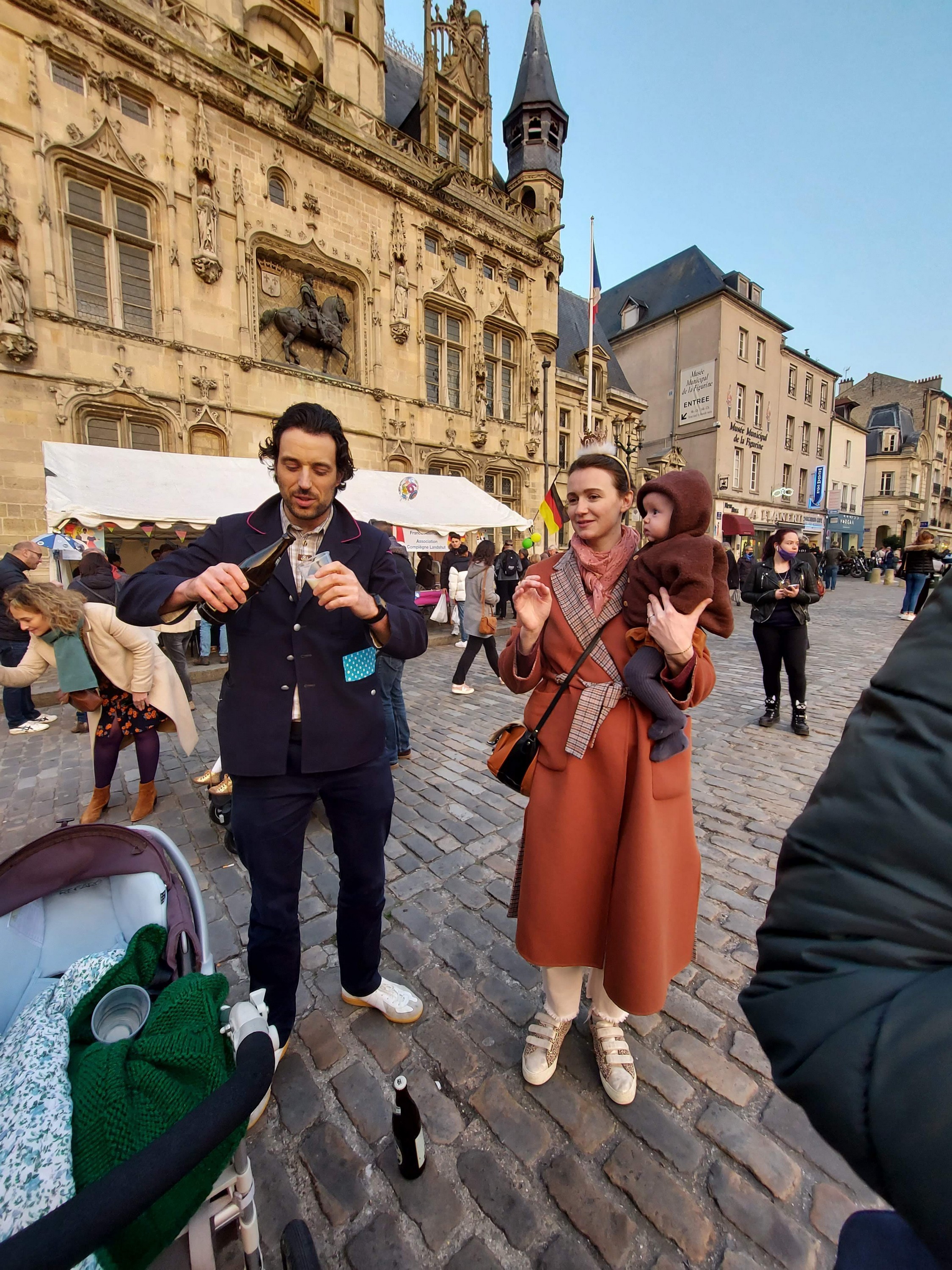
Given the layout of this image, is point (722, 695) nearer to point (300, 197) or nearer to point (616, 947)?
point (616, 947)

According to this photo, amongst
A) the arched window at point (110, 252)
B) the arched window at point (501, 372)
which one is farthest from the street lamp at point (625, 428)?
the arched window at point (110, 252)

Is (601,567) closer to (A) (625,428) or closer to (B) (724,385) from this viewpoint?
(A) (625,428)

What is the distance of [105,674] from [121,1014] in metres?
3.20

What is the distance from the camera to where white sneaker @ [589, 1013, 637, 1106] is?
1.83 meters

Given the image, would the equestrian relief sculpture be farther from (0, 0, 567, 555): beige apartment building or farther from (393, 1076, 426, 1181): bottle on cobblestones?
(393, 1076, 426, 1181): bottle on cobblestones

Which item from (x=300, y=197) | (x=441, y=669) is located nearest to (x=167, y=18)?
(x=300, y=197)

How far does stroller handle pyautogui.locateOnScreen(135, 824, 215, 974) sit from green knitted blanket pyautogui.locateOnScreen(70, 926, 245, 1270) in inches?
12.1

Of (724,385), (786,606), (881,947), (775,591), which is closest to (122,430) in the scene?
(775,591)

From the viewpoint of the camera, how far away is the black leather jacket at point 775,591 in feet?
17.0

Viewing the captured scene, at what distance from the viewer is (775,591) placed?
519cm

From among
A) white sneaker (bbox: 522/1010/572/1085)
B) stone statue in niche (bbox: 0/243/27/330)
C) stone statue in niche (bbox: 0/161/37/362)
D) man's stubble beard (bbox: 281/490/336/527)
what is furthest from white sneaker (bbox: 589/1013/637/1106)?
stone statue in niche (bbox: 0/243/27/330)

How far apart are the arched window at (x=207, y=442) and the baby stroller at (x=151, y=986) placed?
12.9 meters

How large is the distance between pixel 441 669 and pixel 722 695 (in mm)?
4499

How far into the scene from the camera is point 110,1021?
4.13 feet
